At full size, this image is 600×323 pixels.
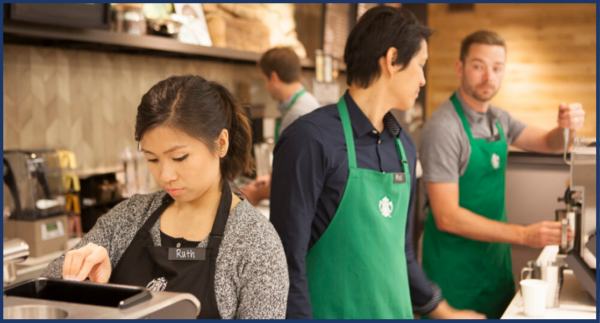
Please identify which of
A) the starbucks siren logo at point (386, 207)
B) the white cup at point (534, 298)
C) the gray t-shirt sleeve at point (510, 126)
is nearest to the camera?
the starbucks siren logo at point (386, 207)

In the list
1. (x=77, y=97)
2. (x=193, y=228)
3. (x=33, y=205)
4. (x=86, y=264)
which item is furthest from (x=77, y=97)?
(x=86, y=264)

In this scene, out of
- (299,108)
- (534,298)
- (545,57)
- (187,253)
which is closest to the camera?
(187,253)

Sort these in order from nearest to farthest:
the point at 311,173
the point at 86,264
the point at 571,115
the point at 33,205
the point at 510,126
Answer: the point at 86,264, the point at 311,173, the point at 571,115, the point at 33,205, the point at 510,126

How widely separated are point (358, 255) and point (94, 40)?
1.66 meters

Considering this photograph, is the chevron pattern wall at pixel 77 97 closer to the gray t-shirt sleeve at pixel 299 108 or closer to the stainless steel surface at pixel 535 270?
the gray t-shirt sleeve at pixel 299 108

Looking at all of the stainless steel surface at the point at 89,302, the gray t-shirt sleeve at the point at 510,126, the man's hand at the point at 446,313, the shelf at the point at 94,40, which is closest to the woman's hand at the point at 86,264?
the stainless steel surface at the point at 89,302

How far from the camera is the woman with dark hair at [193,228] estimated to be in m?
1.21

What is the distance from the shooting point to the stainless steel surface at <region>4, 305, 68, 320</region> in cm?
75

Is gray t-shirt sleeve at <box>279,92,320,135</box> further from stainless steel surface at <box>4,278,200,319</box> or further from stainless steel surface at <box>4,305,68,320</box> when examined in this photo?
stainless steel surface at <box>4,305,68,320</box>

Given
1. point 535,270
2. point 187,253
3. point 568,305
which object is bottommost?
point 568,305

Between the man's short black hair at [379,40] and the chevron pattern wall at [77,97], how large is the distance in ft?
6.06

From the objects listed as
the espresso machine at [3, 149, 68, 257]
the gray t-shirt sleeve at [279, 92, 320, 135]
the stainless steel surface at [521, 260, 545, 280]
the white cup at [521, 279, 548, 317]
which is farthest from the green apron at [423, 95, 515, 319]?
the espresso machine at [3, 149, 68, 257]

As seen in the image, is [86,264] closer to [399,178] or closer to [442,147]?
[399,178]

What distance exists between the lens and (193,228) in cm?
130
